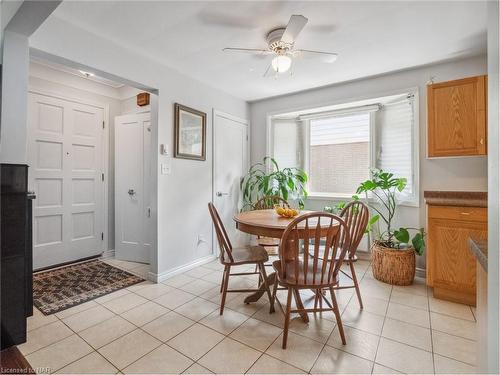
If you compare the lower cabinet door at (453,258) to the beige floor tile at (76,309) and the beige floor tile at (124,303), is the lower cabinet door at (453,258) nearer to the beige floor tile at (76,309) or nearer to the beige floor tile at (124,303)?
the beige floor tile at (124,303)

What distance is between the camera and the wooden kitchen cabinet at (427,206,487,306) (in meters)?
2.19

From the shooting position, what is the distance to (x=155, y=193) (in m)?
2.82

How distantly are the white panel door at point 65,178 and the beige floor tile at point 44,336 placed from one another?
1548 millimetres

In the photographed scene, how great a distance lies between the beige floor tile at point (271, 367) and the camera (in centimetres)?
146

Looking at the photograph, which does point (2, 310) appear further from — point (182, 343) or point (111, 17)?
point (111, 17)

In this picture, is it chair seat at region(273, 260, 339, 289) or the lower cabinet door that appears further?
the lower cabinet door

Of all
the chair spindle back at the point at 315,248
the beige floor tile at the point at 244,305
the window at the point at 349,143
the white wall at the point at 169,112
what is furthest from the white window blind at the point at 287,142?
the chair spindle back at the point at 315,248

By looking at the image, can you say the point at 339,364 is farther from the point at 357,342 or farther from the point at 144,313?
the point at 144,313

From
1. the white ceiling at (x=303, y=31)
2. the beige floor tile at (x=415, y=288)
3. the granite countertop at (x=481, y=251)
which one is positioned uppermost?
the white ceiling at (x=303, y=31)

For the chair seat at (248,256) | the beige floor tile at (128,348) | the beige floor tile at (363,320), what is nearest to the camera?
the beige floor tile at (128,348)

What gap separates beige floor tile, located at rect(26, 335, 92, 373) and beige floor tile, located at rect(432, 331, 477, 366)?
233cm

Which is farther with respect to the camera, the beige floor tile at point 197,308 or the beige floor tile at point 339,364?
the beige floor tile at point 197,308

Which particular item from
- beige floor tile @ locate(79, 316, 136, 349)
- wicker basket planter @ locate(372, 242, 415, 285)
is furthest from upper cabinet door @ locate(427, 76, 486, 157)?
beige floor tile @ locate(79, 316, 136, 349)

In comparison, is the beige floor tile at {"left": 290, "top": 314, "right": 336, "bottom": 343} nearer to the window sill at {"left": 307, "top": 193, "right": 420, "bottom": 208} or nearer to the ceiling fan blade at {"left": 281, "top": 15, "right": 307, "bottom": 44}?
the window sill at {"left": 307, "top": 193, "right": 420, "bottom": 208}
